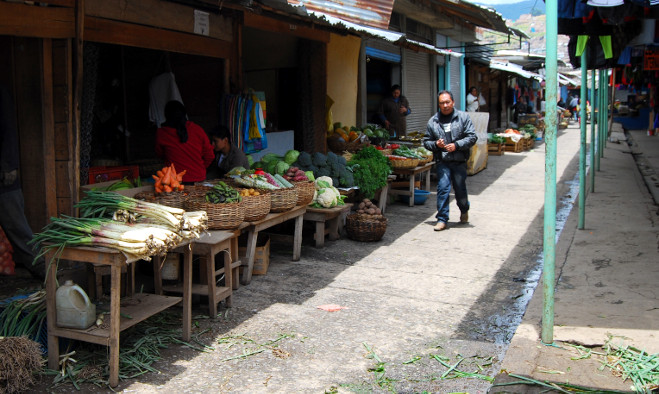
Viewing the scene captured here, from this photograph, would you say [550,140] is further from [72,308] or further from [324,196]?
[324,196]

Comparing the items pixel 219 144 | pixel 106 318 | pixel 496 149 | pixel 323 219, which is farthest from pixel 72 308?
pixel 496 149

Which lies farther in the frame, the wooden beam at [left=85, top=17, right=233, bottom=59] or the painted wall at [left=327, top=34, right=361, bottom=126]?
the painted wall at [left=327, top=34, right=361, bottom=126]

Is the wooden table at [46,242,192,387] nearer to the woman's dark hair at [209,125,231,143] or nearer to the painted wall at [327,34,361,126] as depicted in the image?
the woman's dark hair at [209,125,231,143]

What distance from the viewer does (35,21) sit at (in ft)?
17.6

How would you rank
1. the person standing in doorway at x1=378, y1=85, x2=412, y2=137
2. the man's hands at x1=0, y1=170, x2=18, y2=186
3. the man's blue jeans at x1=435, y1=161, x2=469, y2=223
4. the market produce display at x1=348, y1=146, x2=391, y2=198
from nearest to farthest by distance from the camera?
the man's hands at x1=0, y1=170, x2=18, y2=186, the man's blue jeans at x1=435, y1=161, x2=469, y2=223, the market produce display at x1=348, y1=146, x2=391, y2=198, the person standing in doorway at x1=378, y1=85, x2=412, y2=137

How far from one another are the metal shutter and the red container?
945cm

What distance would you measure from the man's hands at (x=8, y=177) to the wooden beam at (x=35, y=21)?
4.15 feet

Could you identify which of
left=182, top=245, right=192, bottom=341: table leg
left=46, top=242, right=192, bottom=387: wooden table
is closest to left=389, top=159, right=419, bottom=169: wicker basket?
left=182, top=245, right=192, bottom=341: table leg

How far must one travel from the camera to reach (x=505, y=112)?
32250 mm

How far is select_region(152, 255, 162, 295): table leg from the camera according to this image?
16.9ft

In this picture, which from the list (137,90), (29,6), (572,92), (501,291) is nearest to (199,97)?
(137,90)

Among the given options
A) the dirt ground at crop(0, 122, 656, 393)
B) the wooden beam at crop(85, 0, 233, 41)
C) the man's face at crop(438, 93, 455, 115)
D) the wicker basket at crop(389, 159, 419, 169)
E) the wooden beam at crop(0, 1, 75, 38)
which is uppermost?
the wooden beam at crop(85, 0, 233, 41)

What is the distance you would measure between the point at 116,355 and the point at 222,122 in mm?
4837

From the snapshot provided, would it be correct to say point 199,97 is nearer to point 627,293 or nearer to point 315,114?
point 315,114
